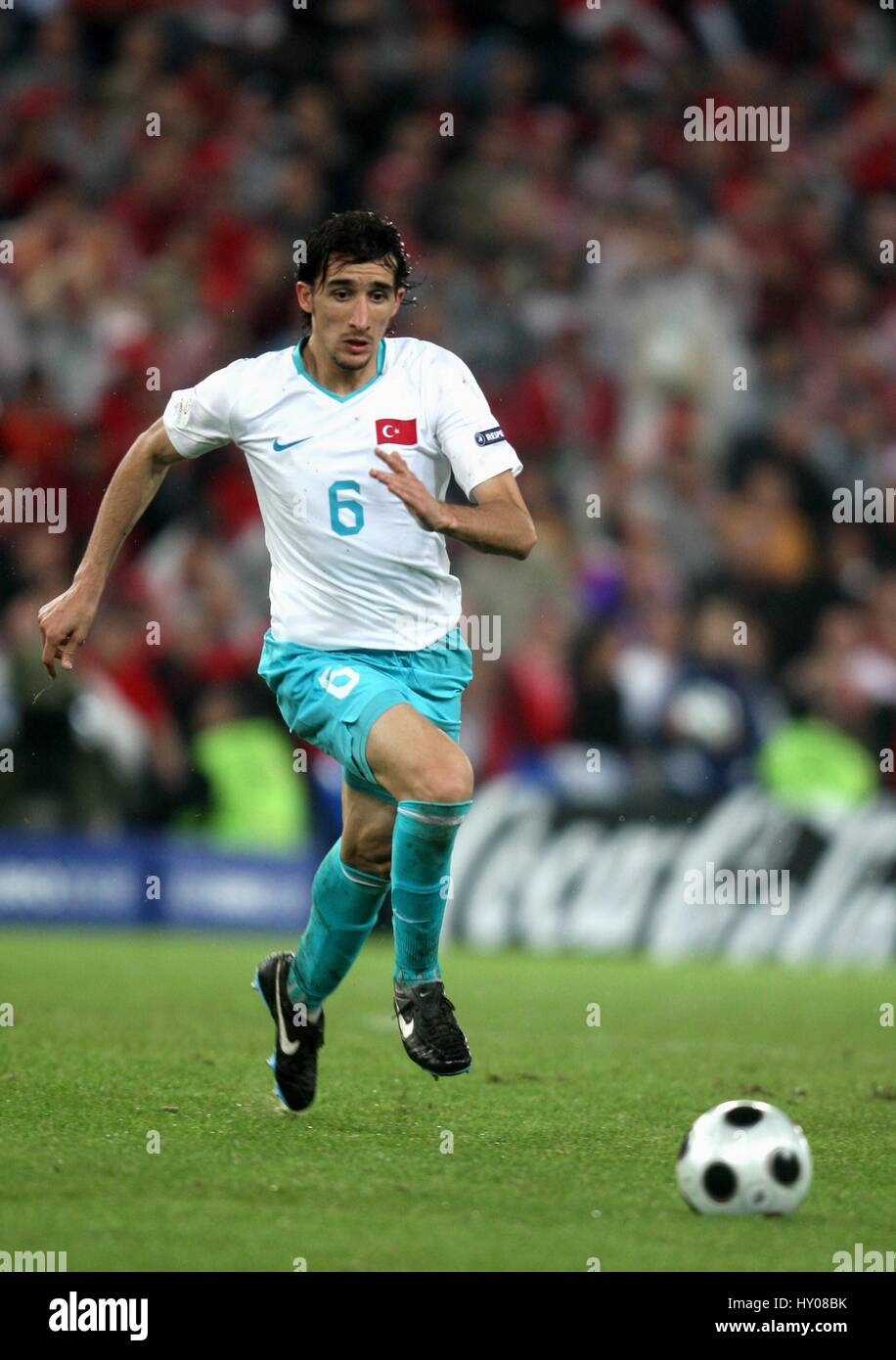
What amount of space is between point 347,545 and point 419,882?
0.97 metres

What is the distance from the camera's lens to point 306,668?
611 cm

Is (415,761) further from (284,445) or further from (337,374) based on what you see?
(337,374)

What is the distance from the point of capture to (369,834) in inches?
240

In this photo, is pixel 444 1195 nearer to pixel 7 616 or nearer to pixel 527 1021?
pixel 527 1021

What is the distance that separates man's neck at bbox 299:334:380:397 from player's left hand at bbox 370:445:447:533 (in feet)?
1.92

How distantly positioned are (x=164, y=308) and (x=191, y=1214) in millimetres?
10273

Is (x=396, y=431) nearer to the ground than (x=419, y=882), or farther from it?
farther from it

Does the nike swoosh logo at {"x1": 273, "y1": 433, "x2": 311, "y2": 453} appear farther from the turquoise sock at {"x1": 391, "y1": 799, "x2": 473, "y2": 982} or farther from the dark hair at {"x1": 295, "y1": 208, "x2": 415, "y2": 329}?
the turquoise sock at {"x1": 391, "y1": 799, "x2": 473, "y2": 982}

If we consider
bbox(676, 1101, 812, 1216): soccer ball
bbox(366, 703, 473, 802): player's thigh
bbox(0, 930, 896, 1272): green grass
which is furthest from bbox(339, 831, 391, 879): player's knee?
bbox(676, 1101, 812, 1216): soccer ball

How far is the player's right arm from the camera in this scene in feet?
→ 19.7

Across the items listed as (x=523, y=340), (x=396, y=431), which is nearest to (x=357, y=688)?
(x=396, y=431)

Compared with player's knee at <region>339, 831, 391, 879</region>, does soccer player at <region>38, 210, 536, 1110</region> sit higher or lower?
higher

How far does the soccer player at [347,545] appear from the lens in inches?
232

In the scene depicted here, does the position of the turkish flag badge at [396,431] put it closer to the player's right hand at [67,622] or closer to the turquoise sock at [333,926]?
the player's right hand at [67,622]
